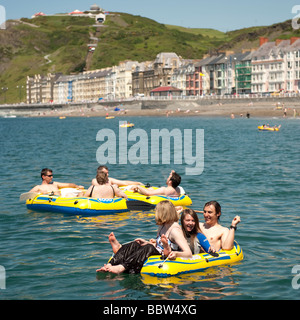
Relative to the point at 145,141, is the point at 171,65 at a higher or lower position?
higher

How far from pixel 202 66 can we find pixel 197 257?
149048 millimetres

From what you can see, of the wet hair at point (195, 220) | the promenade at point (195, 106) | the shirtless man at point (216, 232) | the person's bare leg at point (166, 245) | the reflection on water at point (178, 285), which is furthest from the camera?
the promenade at point (195, 106)

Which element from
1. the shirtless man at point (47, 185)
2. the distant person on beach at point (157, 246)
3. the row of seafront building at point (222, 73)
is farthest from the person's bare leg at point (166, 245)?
the row of seafront building at point (222, 73)

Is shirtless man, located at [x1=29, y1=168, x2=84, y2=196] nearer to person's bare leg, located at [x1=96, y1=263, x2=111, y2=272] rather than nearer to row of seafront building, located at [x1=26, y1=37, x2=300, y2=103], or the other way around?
person's bare leg, located at [x1=96, y1=263, x2=111, y2=272]

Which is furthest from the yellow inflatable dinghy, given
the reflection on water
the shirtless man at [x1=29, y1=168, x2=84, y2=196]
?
the shirtless man at [x1=29, y1=168, x2=84, y2=196]

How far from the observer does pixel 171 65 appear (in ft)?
579

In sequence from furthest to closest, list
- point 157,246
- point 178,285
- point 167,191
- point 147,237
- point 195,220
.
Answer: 1. point 167,191
2. point 147,237
3. point 157,246
4. point 195,220
5. point 178,285

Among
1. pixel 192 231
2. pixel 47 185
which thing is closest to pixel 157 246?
pixel 192 231

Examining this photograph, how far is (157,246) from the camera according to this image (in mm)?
12875

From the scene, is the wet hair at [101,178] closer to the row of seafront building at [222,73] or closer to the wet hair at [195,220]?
the wet hair at [195,220]

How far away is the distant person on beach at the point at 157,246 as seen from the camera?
12.0 m

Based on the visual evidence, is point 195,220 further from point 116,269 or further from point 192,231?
point 116,269
